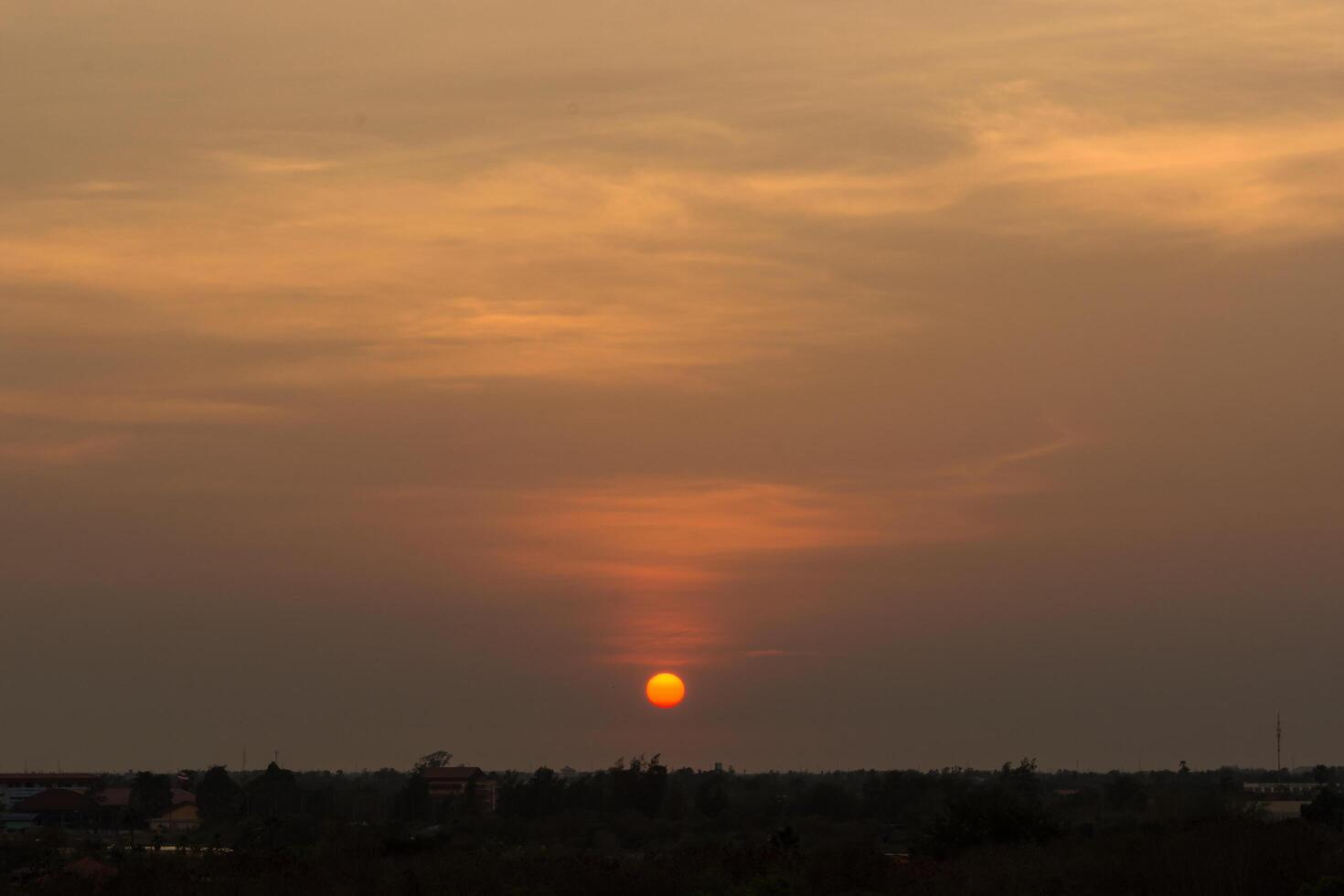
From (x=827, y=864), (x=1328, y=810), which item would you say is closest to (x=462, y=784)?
(x=1328, y=810)

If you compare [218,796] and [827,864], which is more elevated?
[218,796]

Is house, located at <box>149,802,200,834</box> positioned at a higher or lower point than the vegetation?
higher

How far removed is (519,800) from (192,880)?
103m

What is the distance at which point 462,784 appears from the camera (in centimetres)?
18150

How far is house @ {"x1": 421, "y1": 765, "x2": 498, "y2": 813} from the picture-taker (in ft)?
515

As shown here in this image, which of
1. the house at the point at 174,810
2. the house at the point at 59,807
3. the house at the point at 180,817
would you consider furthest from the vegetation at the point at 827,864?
the house at the point at 59,807

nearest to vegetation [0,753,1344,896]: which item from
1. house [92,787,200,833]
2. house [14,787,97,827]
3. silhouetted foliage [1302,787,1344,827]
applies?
silhouetted foliage [1302,787,1344,827]

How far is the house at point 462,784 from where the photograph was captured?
515 feet

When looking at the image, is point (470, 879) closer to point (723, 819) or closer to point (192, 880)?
point (192, 880)

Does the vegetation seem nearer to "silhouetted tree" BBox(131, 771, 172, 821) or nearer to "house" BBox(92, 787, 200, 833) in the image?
"house" BBox(92, 787, 200, 833)

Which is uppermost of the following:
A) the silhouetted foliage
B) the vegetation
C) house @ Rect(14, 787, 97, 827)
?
house @ Rect(14, 787, 97, 827)

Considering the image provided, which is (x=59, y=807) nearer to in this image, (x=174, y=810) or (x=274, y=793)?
(x=174, y=810)

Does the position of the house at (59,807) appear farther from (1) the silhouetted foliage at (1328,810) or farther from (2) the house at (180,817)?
(1) the silhouetted foliage at (1328,810)

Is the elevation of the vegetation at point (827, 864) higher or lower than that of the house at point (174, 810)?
lower
